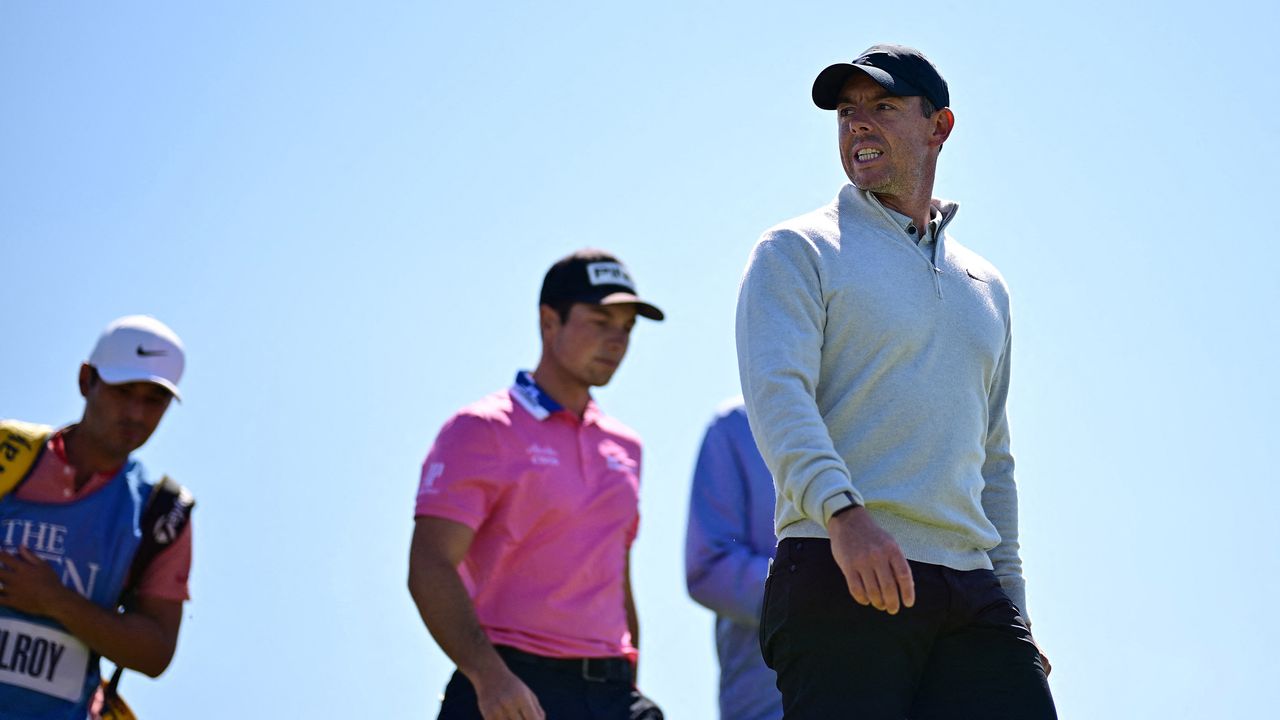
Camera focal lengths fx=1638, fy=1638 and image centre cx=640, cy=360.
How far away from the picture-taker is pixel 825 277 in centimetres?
407

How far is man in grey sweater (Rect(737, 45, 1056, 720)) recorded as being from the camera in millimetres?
3758

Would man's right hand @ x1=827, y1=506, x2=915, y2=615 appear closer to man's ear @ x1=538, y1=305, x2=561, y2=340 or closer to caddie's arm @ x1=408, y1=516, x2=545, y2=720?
caddie's arm @ x1=408, y1=516, x2=545, y2=720

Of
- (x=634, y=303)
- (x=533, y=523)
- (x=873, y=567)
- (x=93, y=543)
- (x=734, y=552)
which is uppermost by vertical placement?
(x=634, y=303)

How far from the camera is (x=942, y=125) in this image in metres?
4.61

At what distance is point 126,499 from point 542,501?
1.45 meters

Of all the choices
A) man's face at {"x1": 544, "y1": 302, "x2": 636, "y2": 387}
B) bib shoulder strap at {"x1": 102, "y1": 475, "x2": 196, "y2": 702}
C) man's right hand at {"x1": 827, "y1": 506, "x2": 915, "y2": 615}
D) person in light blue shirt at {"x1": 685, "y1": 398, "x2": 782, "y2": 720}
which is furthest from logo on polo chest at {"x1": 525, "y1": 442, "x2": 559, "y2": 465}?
man's right hand at {"x1": 827, "y1": 506, "x2": 915, "y2": 615}

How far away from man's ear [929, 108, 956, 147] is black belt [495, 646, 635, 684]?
2.27 metres

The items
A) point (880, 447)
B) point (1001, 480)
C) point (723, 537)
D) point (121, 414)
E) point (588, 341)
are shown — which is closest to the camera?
point (880, 447)

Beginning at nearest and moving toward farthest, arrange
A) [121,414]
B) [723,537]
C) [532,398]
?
[121,414] → [532,398] → [723,537]

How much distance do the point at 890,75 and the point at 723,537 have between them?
2972 millimetres

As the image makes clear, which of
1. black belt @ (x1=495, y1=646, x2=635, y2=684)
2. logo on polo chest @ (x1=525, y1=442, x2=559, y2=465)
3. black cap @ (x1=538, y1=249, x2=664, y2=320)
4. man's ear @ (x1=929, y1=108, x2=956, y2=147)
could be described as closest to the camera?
man's ear @ (x1=929, y1=108, x2=956, y2=147)

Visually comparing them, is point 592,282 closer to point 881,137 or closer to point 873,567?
point 881,137

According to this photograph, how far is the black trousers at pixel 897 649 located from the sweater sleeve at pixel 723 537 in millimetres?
→ 2626

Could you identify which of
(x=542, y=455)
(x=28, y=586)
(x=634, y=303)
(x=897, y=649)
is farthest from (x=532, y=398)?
(x=897, y=649)
